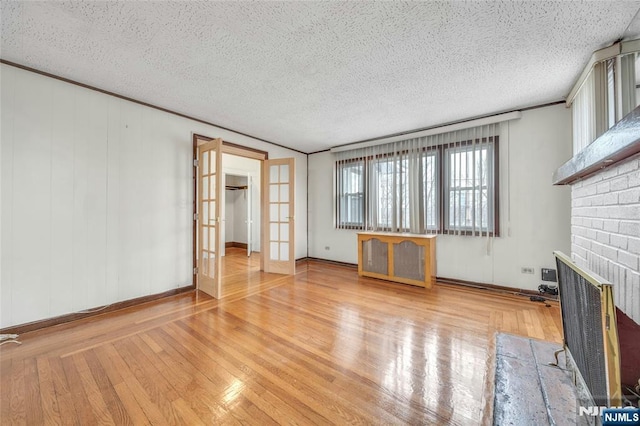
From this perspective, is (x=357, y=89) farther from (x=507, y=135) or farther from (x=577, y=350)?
(x=577, y=350)

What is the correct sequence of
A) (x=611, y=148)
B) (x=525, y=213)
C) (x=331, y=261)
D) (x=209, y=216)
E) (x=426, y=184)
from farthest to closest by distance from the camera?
(x=331, y=261), (x=426, y=184), (x=209, y=216), (x=525, y=213), (x=611, y=148)

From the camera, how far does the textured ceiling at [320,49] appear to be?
1621 millimetres

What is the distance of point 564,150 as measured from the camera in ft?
9.72

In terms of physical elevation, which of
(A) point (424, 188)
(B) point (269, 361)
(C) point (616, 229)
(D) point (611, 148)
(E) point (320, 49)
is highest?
(E) point (320, 49)

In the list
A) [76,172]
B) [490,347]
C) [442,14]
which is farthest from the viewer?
[76,172]

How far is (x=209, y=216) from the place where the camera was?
3.37 meters

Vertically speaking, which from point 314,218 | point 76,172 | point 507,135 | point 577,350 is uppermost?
point 507,135

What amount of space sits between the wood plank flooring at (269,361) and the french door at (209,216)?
0.31 metres

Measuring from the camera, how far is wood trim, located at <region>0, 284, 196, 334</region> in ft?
7.23

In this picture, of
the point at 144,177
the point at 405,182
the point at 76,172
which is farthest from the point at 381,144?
the point at 76,172

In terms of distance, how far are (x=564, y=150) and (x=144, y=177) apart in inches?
201

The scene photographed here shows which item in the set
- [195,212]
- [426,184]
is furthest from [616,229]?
[195,212]

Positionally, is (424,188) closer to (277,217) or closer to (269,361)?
(277,217)

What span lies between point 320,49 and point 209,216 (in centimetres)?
→ 246
